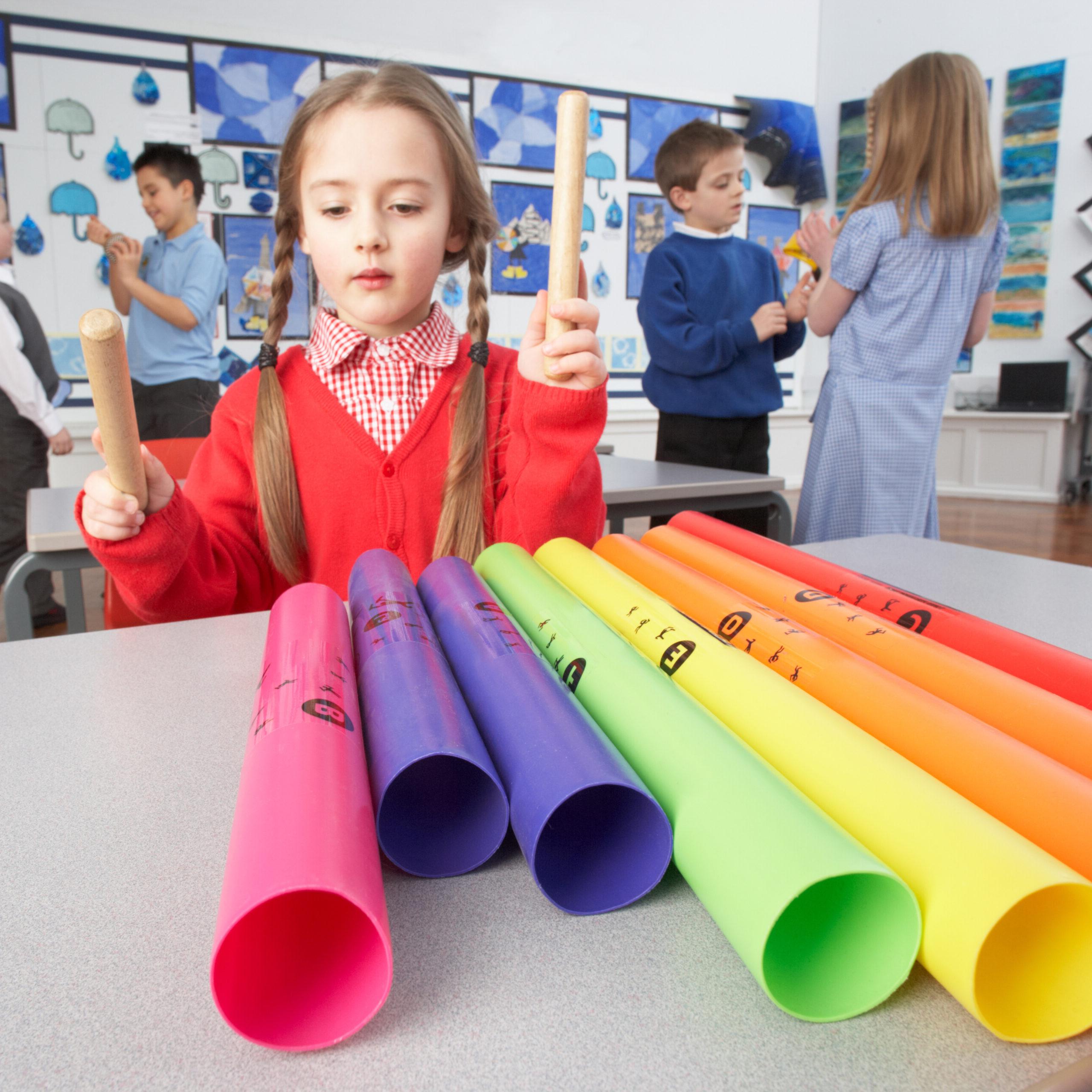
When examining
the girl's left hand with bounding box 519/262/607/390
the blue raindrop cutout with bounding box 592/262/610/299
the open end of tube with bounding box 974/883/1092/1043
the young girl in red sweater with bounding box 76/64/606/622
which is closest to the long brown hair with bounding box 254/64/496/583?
the young girl in red sweater with bounding box 76/64/606/622

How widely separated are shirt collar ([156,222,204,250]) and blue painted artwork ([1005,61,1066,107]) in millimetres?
4758

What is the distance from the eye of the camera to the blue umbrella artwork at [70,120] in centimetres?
381

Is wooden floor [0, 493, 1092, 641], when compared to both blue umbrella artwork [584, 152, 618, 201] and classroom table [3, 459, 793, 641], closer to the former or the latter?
classroom table [3, 459, 793, 641]

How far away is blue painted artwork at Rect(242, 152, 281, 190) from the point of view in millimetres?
4168

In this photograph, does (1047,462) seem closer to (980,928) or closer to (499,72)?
(499,72)

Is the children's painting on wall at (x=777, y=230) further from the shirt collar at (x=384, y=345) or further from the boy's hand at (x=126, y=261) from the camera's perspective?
the shirt collar at (x=384, y=345)

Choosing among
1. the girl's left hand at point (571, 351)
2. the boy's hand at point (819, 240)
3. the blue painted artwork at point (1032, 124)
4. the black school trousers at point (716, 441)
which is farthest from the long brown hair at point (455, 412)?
the blue painted artwork at point (1032, 124)

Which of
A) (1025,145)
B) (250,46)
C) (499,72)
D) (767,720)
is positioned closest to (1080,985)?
(767,720)

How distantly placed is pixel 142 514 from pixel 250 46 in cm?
418

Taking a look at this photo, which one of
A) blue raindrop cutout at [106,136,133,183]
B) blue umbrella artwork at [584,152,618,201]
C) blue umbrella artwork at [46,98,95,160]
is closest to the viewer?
blue umbrella artwork at [46,98,95,160]

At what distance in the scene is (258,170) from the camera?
419 cm

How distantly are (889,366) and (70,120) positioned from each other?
3.69 m

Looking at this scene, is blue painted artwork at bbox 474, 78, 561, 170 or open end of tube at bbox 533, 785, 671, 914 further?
blue painted artwork at bbox 474, 78, 561, 170

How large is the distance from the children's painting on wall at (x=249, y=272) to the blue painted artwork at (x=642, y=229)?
1868 mm
